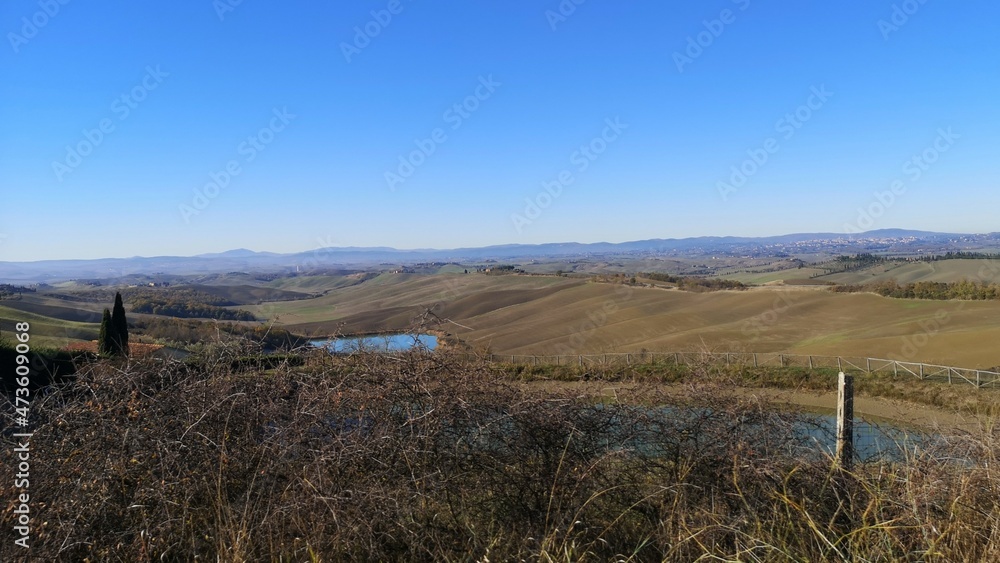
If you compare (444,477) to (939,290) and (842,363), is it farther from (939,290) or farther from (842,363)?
(939,290)

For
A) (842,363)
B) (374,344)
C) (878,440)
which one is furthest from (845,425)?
(842,363)

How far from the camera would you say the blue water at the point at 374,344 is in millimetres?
5211

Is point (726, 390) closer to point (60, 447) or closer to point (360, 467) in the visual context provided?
point (360, 467)

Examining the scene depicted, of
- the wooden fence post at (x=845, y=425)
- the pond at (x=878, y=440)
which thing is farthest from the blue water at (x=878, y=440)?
the wooden fence post at (x=845, y=425)

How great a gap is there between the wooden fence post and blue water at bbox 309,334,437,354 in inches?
144

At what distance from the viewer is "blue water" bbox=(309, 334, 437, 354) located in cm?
521

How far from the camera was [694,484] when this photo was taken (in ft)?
14.5

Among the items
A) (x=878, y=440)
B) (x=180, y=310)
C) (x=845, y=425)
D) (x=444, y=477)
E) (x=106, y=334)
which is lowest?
(x=180, y=310)

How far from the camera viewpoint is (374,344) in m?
5.34

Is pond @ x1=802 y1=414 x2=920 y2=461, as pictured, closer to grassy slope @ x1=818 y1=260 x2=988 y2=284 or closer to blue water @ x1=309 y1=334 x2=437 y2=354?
blue water @ x1=309 y1=334 x2=437 y2=354

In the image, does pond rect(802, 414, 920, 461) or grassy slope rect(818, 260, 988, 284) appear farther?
grassy slope rect(818, 260, 988, 284)

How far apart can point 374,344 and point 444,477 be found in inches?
65.0

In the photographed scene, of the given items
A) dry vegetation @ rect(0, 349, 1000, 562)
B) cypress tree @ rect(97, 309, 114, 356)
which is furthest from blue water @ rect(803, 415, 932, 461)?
cypress tree @ rect(97, 309, 114, 356)

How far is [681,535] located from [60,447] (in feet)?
14.9
